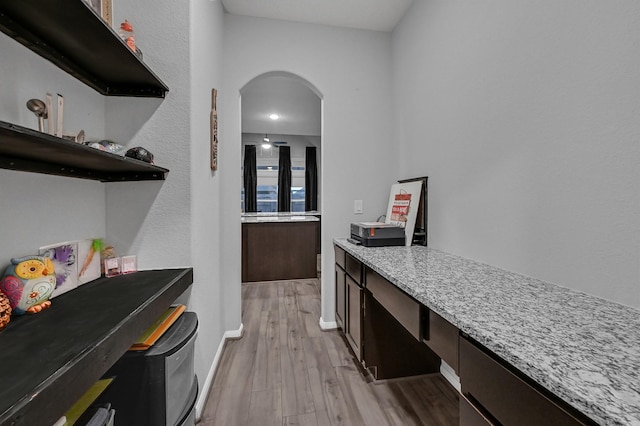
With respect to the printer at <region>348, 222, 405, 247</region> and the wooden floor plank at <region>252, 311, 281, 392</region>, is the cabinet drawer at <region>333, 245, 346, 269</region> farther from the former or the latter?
the wooden floor plank at <region>252, 311, 281, 392</region>

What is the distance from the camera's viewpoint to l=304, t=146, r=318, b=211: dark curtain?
25.0 ft

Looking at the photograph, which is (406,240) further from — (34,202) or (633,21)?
(34,202)

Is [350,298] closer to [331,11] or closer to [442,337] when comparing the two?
[442,337]

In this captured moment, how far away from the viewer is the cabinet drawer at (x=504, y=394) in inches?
22.5

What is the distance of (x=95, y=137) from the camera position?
1.37m

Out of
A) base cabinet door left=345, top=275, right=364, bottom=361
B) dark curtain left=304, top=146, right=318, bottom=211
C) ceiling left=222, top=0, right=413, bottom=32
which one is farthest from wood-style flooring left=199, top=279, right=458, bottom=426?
dark curtain left=304, top=146, right=318, bottom=211

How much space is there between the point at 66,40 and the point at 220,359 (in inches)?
83.9

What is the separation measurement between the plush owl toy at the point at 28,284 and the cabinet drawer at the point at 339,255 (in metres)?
1.76

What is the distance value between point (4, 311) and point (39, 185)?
0.48 m

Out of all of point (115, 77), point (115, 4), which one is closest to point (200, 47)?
point (115, 4)

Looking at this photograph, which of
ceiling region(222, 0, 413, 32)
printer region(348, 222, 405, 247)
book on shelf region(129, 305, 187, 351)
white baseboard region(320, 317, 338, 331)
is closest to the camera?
book on shelf region(129, 305, 187, 351)

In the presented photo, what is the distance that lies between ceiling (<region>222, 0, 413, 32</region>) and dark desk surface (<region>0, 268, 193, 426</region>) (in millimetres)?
2344

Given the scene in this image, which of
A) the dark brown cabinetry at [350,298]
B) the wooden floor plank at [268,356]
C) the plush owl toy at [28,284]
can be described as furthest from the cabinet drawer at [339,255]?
the plush owl toy at [28,284]

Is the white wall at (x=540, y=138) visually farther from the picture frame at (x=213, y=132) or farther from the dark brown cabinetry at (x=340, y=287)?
the picture frame at (x=213, y=132)
